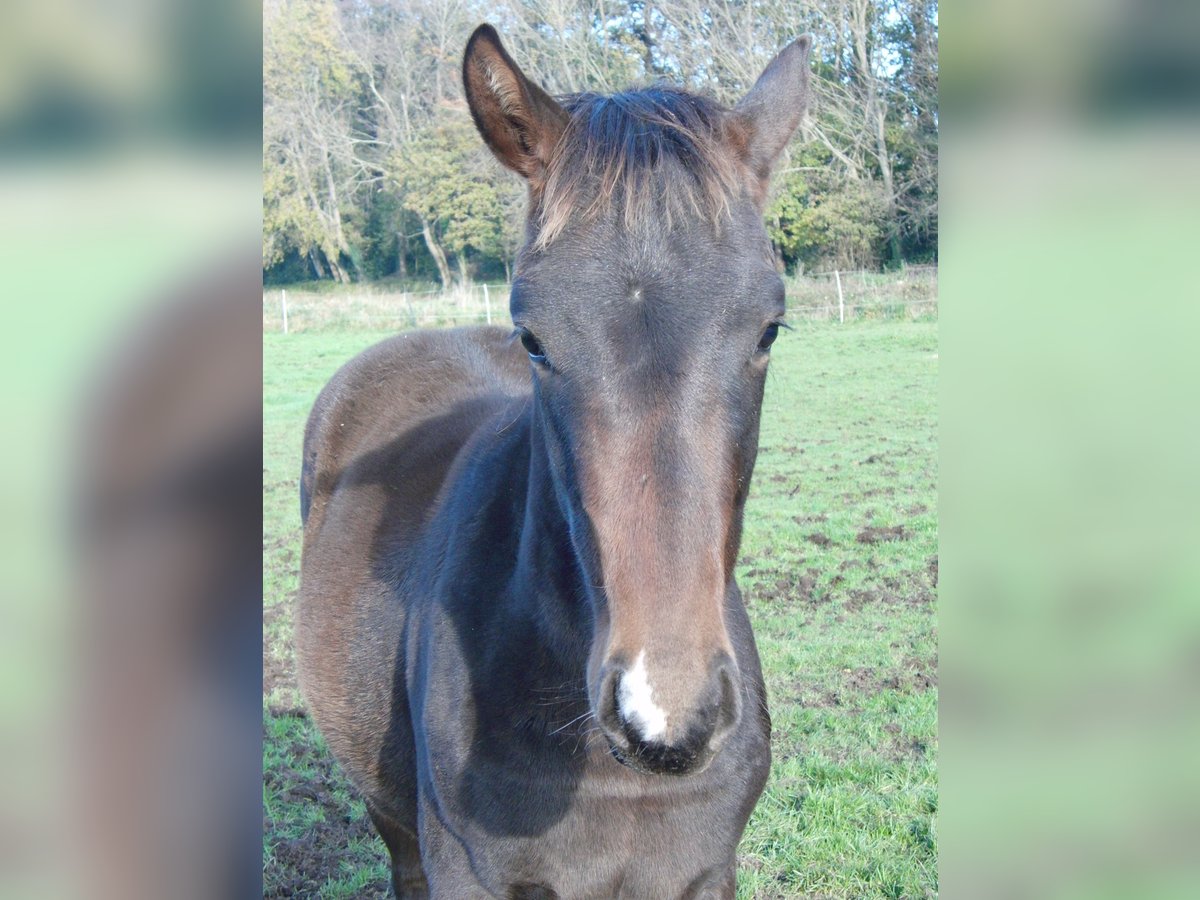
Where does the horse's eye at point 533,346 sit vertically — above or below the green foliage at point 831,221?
below

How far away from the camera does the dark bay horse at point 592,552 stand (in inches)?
64.4

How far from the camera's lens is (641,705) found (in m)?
1.50

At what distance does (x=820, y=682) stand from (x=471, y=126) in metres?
5.83

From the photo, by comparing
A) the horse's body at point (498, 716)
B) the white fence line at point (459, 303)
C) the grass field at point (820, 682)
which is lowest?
the grass field at point (820, 682)

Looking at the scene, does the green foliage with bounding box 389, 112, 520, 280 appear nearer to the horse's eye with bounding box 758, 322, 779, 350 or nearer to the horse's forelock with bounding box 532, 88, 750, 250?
the horse's forelock with bounding box 532, 88, 750, 250

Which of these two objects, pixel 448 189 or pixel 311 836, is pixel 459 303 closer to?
pixel 448 189

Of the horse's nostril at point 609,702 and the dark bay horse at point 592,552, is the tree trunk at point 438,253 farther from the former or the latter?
the horse's nostril at point 609,702
